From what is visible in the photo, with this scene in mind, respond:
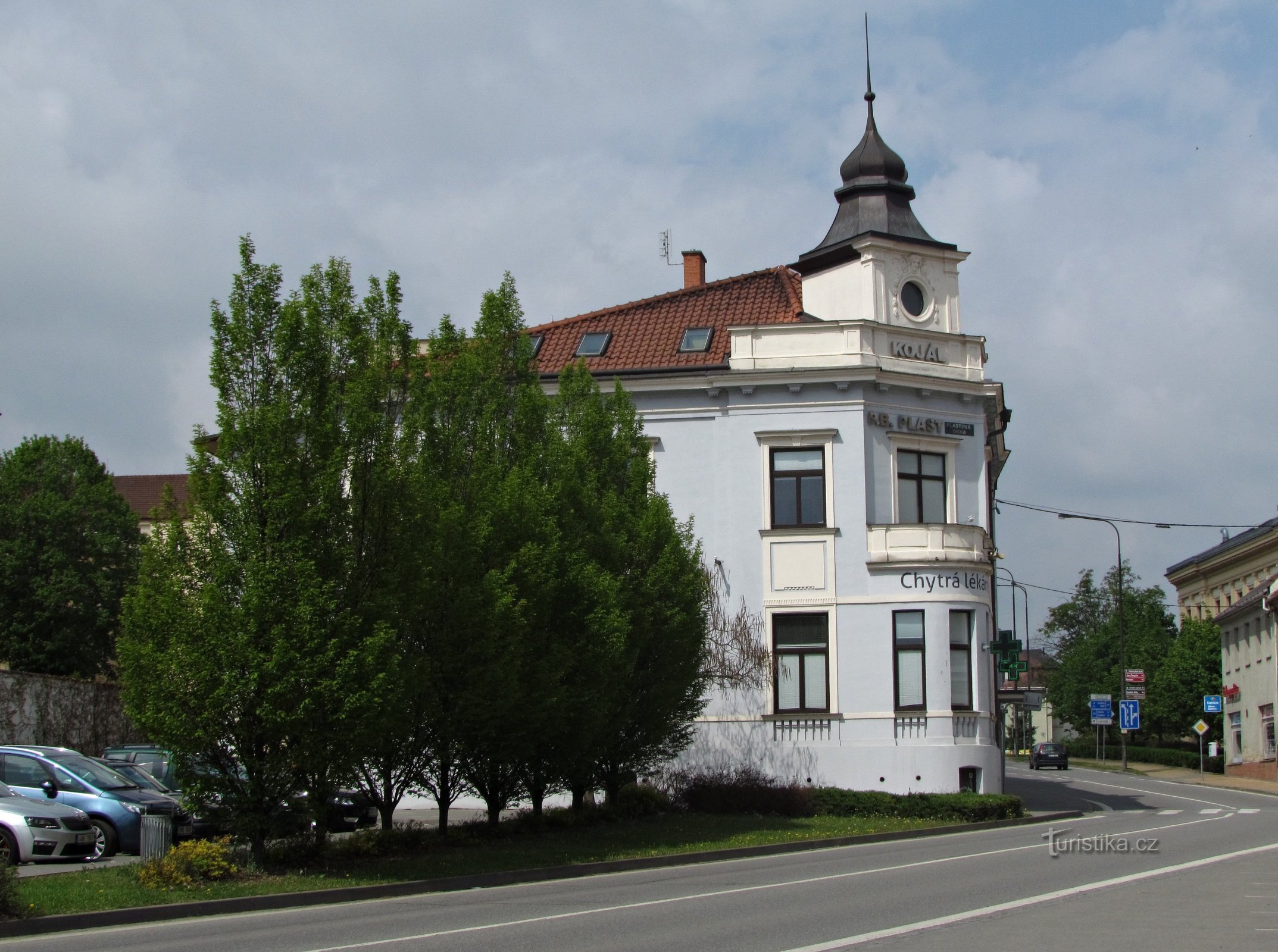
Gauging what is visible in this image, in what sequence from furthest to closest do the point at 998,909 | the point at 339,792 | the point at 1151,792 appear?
the point at 1151,792, the point at 339,792, the point at 998,909

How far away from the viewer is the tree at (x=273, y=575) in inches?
652

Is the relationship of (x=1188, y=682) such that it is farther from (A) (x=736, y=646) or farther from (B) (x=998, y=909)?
(B) (x=998, y=909)

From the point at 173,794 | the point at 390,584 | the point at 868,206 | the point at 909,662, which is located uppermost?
the point at 868,206

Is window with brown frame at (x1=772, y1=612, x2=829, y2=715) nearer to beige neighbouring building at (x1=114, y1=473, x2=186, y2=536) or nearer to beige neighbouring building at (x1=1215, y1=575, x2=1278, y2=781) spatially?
beige neighbouring building at (x1=1215, y1=575, x2=1278, y2=781)

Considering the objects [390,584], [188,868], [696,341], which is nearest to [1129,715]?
[696,341]

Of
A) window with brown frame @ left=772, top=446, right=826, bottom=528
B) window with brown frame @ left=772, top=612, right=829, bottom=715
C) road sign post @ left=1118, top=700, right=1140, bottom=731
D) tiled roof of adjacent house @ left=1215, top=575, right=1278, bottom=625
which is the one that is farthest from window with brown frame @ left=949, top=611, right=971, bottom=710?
tiled roof of adjacent house @ left=1215, top=575, right=1278, bottom=625

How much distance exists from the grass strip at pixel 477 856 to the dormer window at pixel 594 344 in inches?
486

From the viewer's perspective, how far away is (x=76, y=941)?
12.5 meters

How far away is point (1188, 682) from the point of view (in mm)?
72125

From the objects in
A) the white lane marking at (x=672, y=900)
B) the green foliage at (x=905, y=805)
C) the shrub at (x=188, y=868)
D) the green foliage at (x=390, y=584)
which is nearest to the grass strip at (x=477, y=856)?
the shrub at (x=188, y=868)

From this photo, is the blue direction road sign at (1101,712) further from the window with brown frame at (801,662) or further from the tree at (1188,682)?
the window with brown frame at (801,662)

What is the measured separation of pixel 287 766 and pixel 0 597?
37.9 metres

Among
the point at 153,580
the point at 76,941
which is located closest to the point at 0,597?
the point at 153,580

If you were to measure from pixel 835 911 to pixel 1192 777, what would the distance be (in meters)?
50.2
